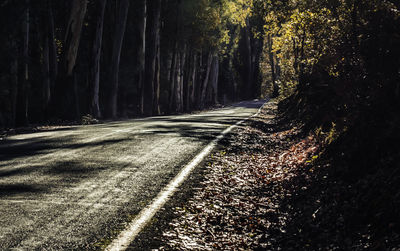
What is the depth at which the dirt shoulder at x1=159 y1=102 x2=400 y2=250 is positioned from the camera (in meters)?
4.88

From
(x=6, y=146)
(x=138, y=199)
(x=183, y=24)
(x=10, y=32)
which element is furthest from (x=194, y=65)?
(x=138, y=199)

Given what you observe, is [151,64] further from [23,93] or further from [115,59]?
[23,93]

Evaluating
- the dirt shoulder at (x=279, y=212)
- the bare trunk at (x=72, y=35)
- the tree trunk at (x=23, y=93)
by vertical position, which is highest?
the bare trunk at (x=72, y=35)

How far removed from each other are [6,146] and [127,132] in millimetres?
3633

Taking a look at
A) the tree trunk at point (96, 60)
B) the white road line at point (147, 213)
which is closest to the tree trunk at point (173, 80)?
the tree trunk at point (96, 60)

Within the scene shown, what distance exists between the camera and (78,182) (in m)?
6.71

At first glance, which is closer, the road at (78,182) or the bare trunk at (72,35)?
the road at (78,182)

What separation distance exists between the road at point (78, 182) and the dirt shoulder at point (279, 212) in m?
0.79

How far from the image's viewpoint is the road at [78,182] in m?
4.67

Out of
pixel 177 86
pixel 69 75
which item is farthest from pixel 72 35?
pixel 177 86

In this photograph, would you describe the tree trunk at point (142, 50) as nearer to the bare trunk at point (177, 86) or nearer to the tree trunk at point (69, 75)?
the bare trunk at point (177, 86)

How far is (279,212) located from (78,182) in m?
3.16

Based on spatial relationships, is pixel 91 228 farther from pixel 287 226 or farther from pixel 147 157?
pixel 147 157

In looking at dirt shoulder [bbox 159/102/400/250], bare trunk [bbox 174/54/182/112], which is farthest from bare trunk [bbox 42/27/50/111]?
dirt shoulder [bbox 159/102/400/250]
